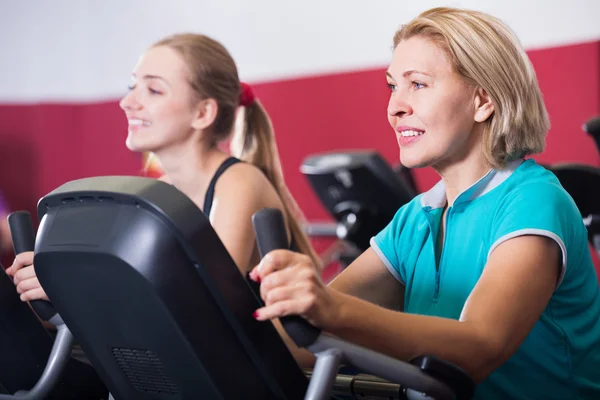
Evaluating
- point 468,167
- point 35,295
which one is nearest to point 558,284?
point 468,167

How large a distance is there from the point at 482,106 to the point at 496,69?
7 centimetres

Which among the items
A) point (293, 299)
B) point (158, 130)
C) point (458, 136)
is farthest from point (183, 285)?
point (158, 130)

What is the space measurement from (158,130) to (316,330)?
127 cm

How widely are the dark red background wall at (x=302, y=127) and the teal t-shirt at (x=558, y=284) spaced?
247 cm

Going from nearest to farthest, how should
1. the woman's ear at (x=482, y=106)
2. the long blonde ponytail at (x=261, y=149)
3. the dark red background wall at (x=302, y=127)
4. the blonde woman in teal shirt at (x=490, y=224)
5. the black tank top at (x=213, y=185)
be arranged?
the blonde woman in teal shirt at (x=490, y=224)
the woman's ear at (x=482, y=106)
the black tank top at (x=213, y=185)
the long blonde ponytail at (x=261, y=149)
the dark red background wall at (x=302, y=127)

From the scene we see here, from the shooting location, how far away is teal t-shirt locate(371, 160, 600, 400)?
3.87 feet

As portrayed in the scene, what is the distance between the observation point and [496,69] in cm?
131

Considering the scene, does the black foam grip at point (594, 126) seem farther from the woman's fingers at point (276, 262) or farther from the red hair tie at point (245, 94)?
the woman's fingers at point (276, 262)

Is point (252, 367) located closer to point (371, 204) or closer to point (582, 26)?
point (371, 204)

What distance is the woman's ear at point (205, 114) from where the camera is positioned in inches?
84.1

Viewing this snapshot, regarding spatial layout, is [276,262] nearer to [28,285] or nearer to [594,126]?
[28,285]

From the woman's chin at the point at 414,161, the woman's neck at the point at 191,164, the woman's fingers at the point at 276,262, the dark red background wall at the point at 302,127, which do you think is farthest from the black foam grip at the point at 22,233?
the dark red background wall at the point at 302,127

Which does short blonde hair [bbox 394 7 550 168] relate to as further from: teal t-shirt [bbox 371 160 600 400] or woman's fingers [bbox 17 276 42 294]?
woman's fingers [bbox 17 276 42 294]

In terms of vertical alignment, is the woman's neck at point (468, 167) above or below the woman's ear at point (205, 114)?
above
